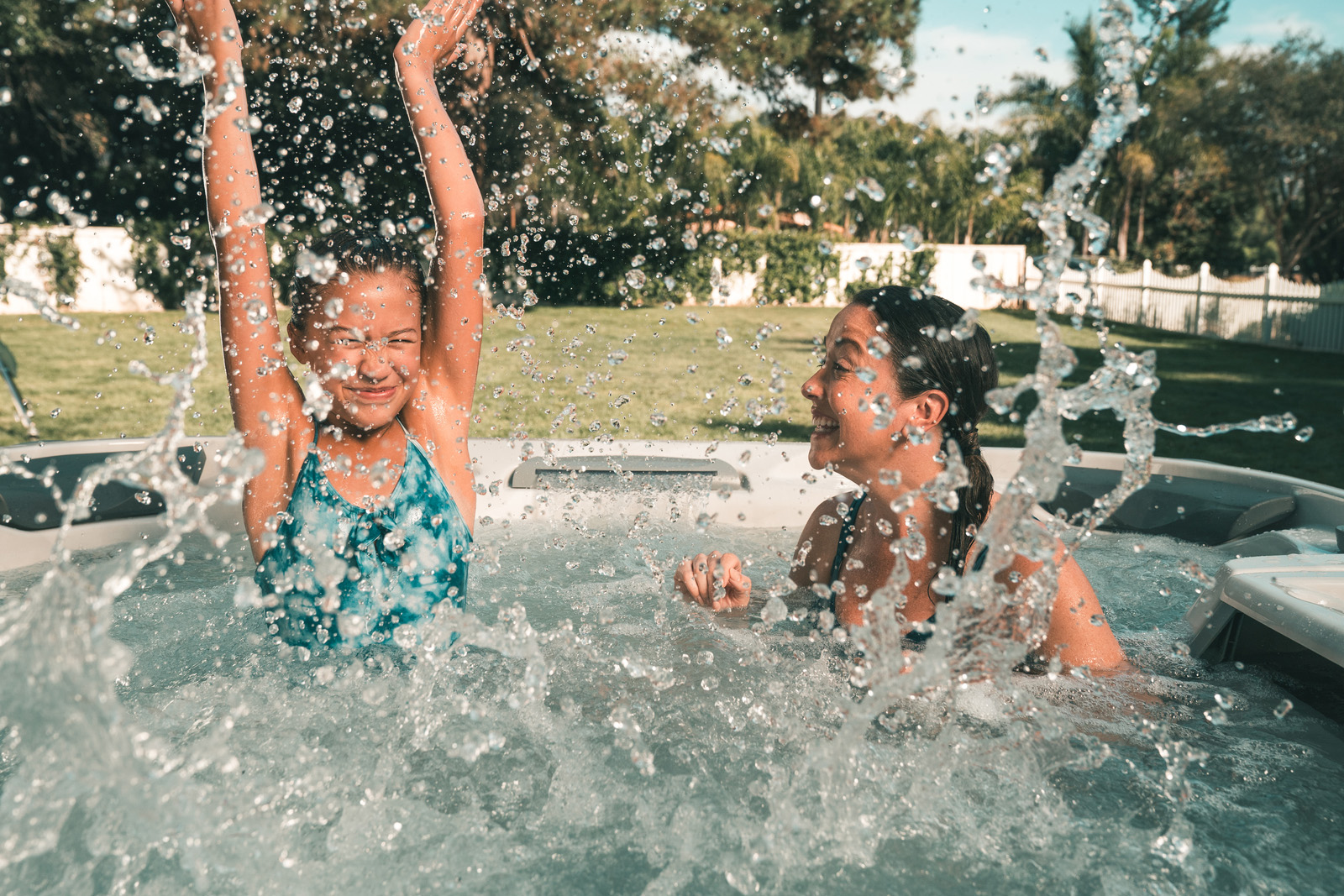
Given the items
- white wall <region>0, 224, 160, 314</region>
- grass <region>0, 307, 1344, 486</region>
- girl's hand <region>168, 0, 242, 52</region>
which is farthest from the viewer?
white wall <region>0, 224, 160, 314</region>

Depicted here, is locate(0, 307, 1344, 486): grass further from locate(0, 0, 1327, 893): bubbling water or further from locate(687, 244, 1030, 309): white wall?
locate(687, 244, 1030, 309): white wall

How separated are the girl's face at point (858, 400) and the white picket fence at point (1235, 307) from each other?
977cm

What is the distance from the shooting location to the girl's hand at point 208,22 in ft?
6.02

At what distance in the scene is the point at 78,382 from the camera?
827cm

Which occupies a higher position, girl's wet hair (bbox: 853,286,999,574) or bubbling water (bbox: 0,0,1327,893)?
girl's wet hair (bbox: 853,286,999,574)

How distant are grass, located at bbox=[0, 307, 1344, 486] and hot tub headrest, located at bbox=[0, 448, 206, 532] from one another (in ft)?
0.82

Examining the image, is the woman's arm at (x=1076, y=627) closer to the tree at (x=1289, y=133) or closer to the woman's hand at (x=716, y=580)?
the woman's hand at (x=716, y=580)

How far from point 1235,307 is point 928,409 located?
14.5 meters

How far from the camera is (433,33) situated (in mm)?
2062

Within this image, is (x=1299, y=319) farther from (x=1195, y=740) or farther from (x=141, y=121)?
(x=141, y=121)

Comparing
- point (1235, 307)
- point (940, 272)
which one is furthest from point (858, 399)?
point (940, 272)

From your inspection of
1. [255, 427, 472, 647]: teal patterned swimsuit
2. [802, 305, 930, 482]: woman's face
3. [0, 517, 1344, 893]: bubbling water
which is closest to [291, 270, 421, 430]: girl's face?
[255, 427, 472, 647]: teal patterned swimsuit

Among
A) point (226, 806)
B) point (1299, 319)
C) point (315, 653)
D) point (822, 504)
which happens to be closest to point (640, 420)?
point (822, 504)

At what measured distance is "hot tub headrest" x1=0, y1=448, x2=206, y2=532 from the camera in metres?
3.30
